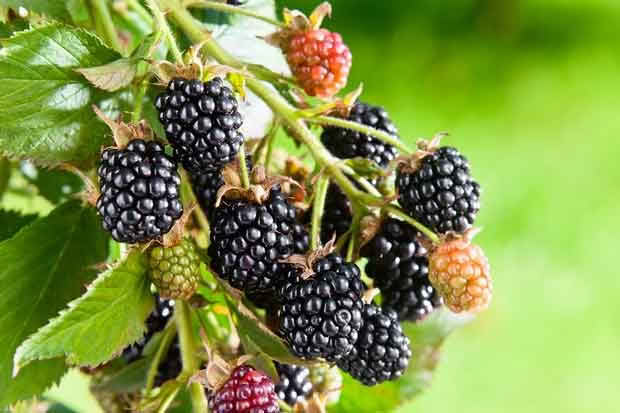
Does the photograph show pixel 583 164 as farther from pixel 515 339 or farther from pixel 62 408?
pixel 62 408

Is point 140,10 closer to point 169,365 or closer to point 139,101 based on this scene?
point 139,101

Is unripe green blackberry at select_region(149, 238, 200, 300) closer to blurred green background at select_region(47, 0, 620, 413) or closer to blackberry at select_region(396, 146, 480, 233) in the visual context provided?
blackberry at select_region(396, 146, 480, 233)

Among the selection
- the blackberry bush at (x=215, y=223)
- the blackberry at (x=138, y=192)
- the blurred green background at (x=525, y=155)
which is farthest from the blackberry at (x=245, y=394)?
the blurred green background at (x=525, y=155)

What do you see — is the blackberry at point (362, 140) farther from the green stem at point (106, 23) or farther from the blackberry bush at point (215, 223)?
the green stem at point (106, 23)

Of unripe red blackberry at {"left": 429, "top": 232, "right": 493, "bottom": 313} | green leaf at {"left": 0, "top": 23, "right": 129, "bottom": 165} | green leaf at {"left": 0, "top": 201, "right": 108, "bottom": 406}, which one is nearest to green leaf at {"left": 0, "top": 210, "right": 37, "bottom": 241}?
green leaf at {"left": 0, "top": 201, "right": 108, "bottom": 406}

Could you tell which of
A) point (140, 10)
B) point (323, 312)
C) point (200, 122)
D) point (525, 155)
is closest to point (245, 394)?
point (323, 312)
